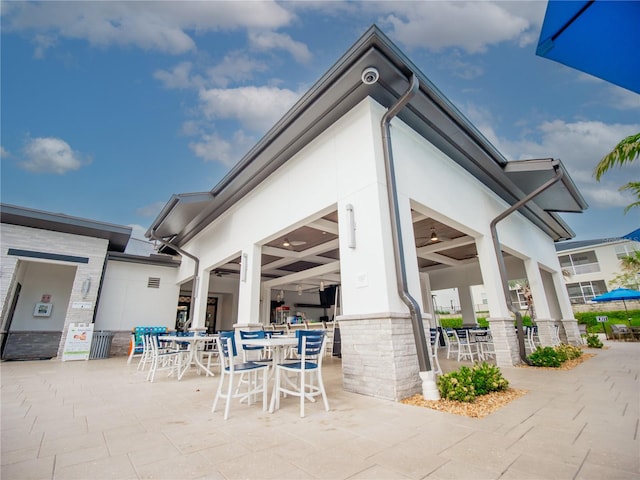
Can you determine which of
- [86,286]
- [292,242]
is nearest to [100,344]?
[86,286]

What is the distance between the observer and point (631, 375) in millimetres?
4395

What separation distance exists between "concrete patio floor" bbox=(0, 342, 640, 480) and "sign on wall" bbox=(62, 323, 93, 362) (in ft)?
19.0

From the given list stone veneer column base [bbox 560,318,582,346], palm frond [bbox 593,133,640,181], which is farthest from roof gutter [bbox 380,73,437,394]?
stone veneer column base [bbox 560,318,582,346]

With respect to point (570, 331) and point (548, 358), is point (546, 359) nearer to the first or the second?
point (548, 358)

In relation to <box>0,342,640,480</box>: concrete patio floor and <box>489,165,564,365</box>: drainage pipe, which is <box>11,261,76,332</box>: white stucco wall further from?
<box>489,165,564,365</box>: drainage pipe

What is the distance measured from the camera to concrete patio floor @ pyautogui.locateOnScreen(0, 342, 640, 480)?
1.62 m

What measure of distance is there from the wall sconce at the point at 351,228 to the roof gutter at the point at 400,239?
558 millimetres

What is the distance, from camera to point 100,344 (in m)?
9.08

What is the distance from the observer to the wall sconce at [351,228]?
12.9ft

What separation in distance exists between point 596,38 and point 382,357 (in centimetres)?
319

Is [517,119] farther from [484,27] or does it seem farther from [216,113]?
[216,113]

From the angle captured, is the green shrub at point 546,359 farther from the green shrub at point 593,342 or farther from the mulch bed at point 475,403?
the green shrub at point 593,342

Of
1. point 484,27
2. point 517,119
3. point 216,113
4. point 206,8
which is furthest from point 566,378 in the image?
point 216,113

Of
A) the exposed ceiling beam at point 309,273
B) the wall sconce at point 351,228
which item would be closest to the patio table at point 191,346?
the wall sconce at point 351,228
